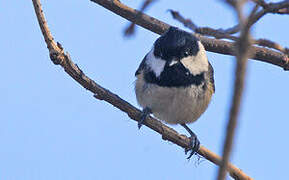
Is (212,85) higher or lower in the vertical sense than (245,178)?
higher

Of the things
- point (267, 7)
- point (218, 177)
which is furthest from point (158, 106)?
point (218, 177)

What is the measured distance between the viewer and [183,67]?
120 inches

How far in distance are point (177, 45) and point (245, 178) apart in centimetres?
108

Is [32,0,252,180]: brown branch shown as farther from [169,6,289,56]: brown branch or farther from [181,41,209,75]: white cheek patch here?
[169,6,289,56]: brown branch

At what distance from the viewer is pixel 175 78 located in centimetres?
304

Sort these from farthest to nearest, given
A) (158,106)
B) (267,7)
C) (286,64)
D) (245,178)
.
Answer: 1. (158,106)
2. (286,64)
3. (245,178)
4. (267,7)

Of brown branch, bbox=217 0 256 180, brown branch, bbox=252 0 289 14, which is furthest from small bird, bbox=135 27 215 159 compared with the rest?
brown branch, bbox=217 0 256 180

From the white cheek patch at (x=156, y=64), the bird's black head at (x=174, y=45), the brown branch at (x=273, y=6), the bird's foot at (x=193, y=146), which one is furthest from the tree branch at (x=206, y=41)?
→ the brown branch at (x=273, y=6)

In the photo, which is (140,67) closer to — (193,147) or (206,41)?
(206,41)

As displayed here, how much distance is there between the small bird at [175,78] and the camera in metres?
3.02

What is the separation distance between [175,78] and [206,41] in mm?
348

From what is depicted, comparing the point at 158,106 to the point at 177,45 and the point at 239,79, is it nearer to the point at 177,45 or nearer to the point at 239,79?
the point at 177,45

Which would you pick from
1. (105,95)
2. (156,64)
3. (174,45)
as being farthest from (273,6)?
(156,64)

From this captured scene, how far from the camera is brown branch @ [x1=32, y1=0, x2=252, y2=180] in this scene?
2.11m
